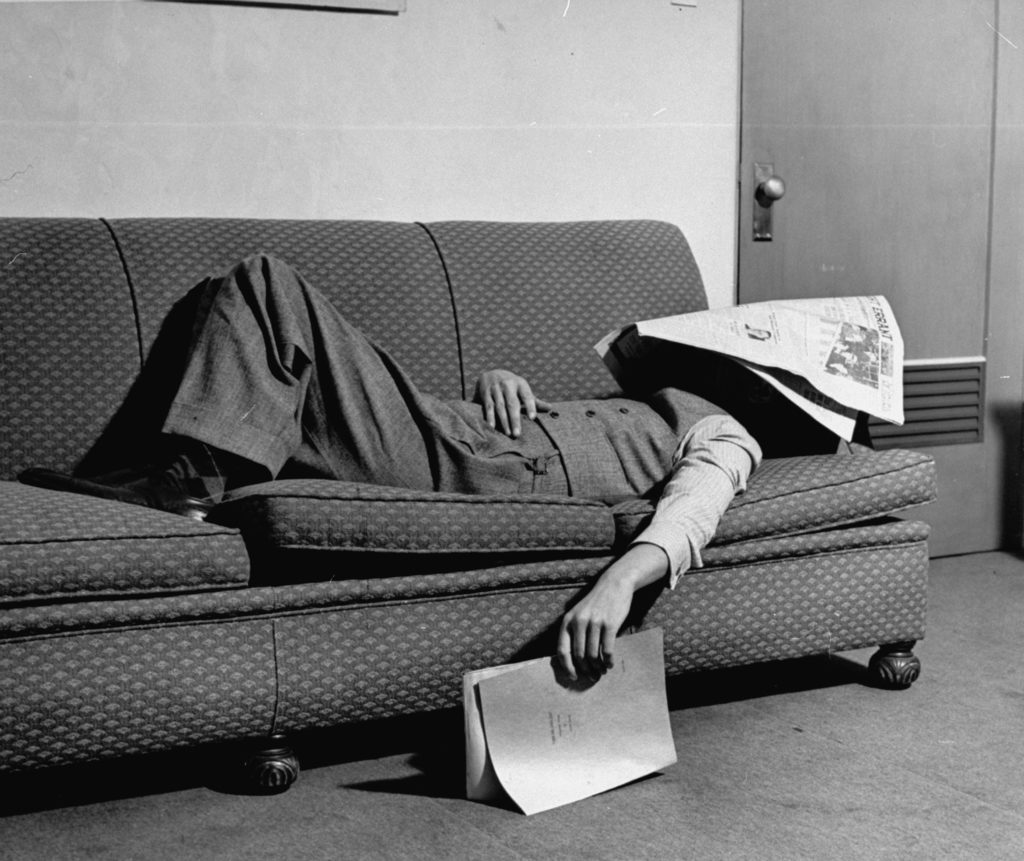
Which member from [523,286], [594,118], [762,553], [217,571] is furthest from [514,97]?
[217,571]

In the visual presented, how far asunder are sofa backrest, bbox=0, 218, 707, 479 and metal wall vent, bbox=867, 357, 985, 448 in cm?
90

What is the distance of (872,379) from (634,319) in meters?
0.56

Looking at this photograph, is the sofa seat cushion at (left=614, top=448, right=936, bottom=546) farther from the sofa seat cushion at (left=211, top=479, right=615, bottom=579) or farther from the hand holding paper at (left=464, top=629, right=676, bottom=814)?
the hand holding paper at (left=464, top=629, right=676, bottom=814)

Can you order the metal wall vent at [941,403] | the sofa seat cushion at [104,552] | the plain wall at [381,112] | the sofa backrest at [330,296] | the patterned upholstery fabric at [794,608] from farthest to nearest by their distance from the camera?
the metal wall vent at [941,403] → the plain wall at [381,112] → the sofa backrest at [330,296] → the patterned upholstery fabric at [794,608] → the sofa seat cushion at [104,552]

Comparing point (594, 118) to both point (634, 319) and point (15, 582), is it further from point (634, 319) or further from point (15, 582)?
point (15, 582)

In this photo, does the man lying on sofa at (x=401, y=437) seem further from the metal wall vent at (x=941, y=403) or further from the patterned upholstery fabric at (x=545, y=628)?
the metal wall vent at (x=941, y=403)

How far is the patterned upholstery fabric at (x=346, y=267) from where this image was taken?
2404 millimetres

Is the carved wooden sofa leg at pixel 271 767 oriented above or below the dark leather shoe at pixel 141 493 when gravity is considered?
below

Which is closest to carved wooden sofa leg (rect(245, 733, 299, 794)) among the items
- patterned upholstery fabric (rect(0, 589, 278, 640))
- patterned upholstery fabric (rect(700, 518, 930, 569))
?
patterned upholstery fabric (rect(0, 589, 278, 640))

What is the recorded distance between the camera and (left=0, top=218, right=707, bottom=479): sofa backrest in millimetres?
2256

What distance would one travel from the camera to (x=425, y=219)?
9.70 feet

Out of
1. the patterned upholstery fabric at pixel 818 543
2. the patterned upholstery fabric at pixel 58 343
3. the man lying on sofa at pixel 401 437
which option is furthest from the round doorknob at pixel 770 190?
the patterned upholstery fabric at pixel 58 343

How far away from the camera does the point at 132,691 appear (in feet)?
5.65

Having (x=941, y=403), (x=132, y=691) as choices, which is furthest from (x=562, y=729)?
(x=941, y=403)
